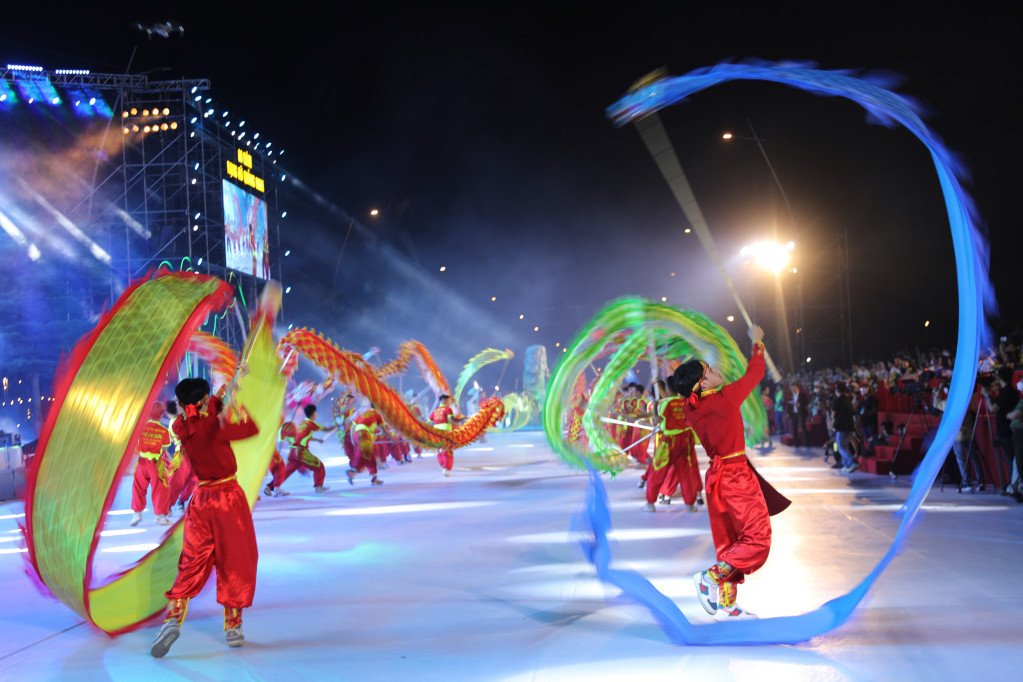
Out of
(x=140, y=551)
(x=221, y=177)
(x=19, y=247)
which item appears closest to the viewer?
(x=140, y=551)

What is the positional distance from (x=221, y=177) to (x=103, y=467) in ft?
56.6

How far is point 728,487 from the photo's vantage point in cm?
526

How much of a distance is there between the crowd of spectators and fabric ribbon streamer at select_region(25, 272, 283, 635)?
673cm

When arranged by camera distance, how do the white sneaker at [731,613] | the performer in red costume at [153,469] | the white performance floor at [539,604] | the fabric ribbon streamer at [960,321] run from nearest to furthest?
the white performance floor at [539,604], the fabric ribbon streamer at [960,321], the white sneaker at [731,613], the performer in red costume at [153,469]

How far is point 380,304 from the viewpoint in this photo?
32.2 meters

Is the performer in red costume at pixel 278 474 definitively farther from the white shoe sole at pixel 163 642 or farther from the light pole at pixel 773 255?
the light pole at pixel 773 255

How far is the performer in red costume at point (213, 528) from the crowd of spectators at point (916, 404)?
6312 mm

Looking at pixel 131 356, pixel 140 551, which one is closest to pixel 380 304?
pixel 140 551

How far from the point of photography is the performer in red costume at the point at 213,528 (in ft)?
Answer: 15.9

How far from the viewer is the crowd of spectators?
986cm

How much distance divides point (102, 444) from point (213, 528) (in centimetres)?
94

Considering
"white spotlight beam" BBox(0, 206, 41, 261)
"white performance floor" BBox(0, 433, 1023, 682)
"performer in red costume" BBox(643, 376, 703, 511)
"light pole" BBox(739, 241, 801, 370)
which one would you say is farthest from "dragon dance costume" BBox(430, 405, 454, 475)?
"white spotlight beam" BBox(0, 206, 41, 261)

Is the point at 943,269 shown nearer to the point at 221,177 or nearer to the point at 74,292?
the point at 221,177

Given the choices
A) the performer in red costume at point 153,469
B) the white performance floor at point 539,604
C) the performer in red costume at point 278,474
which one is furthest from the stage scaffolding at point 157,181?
the white performance floor at point 539,604
